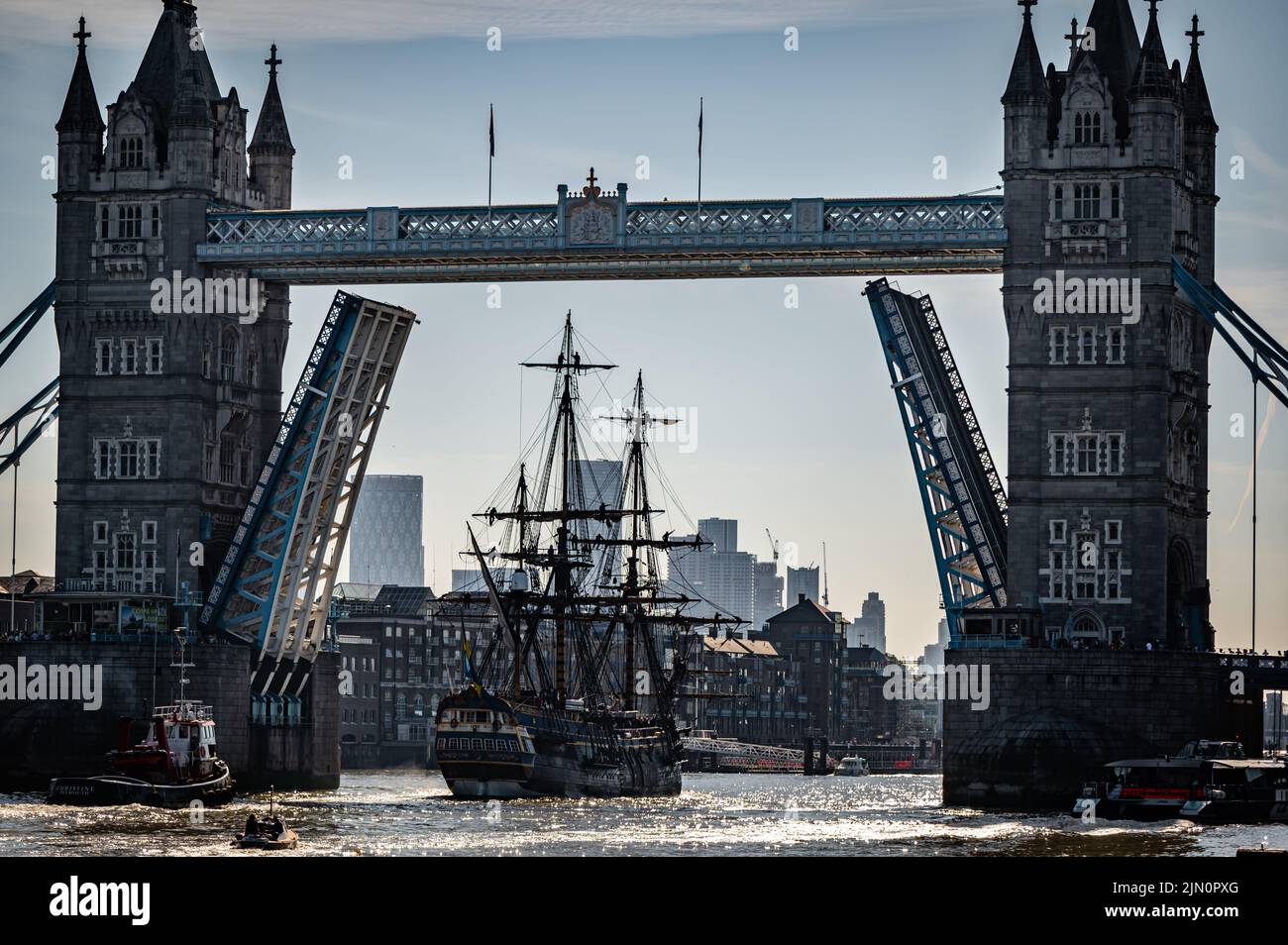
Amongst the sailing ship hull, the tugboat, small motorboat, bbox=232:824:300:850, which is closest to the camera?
small motorboat, bbox=232:824:300:850

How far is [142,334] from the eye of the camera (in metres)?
93.0

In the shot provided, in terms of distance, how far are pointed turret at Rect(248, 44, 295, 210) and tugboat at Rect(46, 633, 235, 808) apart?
2124 cm

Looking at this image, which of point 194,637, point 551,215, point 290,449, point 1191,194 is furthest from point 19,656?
point 1191,194

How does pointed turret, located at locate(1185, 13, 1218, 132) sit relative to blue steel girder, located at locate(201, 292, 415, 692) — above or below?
above

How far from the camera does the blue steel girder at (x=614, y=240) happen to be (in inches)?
3361

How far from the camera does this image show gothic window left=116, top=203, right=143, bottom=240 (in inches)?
3661

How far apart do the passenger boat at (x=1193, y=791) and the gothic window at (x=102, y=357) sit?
4084 centimetres

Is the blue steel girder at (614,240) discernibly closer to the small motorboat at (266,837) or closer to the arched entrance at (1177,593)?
the arched entrance at (1177,593)

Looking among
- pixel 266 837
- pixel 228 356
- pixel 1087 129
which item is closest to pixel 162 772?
pixel 228 356

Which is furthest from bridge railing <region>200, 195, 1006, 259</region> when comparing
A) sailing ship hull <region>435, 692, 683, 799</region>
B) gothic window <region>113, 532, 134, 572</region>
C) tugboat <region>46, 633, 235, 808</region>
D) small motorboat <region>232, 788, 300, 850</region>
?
small motorboat <region>232, 788, 300, 850</region>

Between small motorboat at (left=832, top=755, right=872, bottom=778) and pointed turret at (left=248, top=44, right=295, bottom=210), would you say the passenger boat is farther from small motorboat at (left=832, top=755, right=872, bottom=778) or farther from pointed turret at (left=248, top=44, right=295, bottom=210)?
small motorboat at (left=832, top=755, right=872, bottom=778)

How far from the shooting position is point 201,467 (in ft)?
305

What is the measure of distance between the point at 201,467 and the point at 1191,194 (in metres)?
38.5
